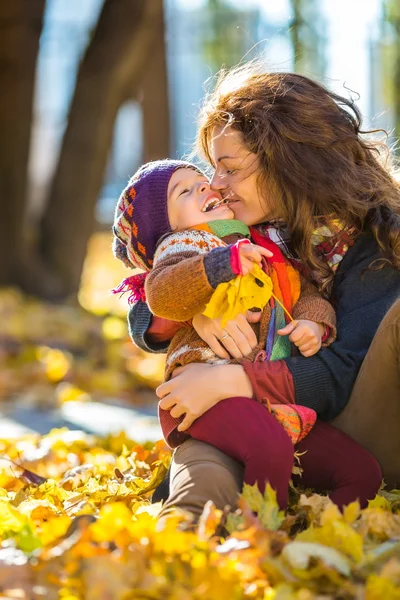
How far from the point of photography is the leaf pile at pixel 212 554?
1.62 m

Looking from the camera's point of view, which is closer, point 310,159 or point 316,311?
point 316,311

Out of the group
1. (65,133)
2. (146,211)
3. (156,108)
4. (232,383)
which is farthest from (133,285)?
(156,108)

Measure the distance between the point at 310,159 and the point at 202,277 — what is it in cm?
65

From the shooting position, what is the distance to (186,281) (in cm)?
216

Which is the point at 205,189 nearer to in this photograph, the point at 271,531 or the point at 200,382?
the point at 200,382

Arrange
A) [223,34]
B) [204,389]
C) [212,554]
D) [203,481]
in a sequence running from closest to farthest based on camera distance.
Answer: [212,554] → [203,481] → [204,389] → [223,34]

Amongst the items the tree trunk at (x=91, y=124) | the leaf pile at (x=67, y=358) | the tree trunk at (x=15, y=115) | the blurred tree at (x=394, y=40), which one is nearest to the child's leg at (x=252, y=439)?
the leaf pile at (x=67, y=358)

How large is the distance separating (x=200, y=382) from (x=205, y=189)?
0.58 meters

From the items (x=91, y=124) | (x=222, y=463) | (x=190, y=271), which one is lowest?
(x=91, y=124)

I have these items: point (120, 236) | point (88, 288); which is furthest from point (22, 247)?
point (120, 236)

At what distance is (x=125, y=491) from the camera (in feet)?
8.19

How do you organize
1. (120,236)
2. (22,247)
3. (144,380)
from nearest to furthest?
(120,236) < (144,380) < (22,247)

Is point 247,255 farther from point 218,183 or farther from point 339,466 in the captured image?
point 339,466

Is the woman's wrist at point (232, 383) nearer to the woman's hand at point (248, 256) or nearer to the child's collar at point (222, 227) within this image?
the woman's hand at point (248, 256)
